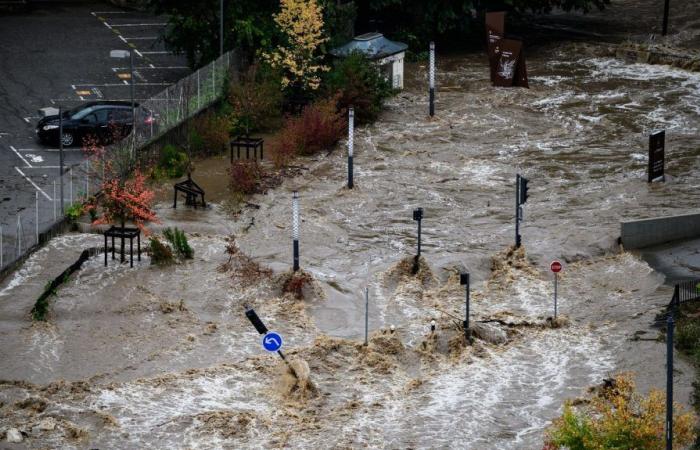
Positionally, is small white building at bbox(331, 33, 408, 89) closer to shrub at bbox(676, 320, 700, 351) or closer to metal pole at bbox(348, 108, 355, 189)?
metal pole at bbox(348, 108, 355, 189)

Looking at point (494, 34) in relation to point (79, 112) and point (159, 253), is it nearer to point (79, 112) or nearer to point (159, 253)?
point (79, 112)

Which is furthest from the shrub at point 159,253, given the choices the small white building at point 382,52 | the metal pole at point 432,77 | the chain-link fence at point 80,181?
the small white building at point 382,52

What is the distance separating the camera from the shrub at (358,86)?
52.2m

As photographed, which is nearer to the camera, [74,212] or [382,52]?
[74,212]

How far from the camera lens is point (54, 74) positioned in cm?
5678

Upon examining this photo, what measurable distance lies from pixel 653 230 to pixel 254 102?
1612cm

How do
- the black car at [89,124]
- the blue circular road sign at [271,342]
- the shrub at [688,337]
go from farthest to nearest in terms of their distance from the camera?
1. the black car at [89,124]
2. the shrub at [688,337]
3. the blue circular road sign at [271,342]

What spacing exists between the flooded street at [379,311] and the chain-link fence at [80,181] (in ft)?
2.50

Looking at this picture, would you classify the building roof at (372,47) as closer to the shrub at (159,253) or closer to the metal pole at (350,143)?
the metal pole at (350,143)

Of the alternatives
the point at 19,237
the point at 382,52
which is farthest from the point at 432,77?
the point at 19,237

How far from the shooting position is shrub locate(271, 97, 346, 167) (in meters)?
48.2

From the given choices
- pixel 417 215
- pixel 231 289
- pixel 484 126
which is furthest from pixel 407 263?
pixel 484 126

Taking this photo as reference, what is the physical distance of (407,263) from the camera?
38.6 meters

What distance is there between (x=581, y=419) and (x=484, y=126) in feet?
86.6
